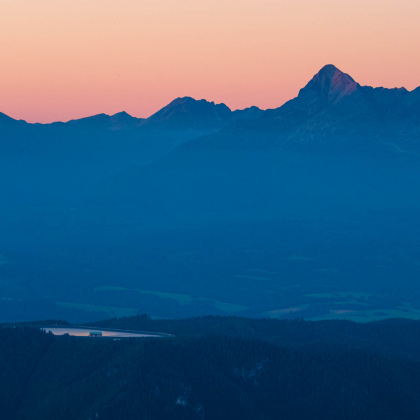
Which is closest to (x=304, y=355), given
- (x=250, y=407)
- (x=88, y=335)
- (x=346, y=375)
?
(x=346, y=375)

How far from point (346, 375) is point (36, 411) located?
161 ft

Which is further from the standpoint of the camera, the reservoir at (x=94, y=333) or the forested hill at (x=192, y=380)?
the reservoir at (x=94, y=333)

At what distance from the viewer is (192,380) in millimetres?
160500

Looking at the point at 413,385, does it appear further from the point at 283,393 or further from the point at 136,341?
the point at 136,341

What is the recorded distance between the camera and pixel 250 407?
16150cm

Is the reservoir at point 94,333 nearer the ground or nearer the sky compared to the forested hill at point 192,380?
nearer the sky

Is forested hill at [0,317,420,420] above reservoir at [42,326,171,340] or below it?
below

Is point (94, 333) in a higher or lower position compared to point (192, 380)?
higher

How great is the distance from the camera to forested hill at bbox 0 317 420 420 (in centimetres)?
15475

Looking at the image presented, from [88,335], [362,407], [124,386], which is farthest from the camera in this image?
[88,335]

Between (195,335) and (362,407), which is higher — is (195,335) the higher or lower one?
the higher one

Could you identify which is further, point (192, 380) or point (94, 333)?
point (94, 333)

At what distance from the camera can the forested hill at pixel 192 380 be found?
15475 cm

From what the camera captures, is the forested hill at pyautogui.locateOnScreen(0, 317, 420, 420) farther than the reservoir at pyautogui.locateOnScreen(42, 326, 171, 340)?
No
